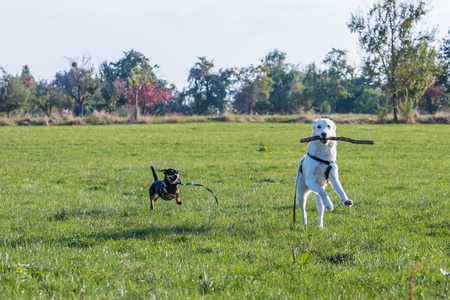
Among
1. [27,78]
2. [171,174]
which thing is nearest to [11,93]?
[27,78]

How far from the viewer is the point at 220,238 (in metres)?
6.07

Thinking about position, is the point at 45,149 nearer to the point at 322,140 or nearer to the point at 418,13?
the point at 322,140

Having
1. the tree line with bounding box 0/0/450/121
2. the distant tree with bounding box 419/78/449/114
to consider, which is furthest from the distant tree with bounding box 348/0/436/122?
the distant tree with bounding box 419/78/449/114

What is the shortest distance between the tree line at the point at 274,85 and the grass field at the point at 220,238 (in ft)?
115

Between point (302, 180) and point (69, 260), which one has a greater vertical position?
point (302, 180)

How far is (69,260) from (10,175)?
9685 mm

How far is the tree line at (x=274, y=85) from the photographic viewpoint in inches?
1783

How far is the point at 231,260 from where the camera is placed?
16.4 ft

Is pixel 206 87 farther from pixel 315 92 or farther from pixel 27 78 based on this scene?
pixel 27 78

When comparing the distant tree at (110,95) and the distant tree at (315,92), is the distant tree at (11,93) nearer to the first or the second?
the distant tree at (110,95)

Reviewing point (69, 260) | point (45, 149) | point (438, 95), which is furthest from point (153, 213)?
point (438, 95)

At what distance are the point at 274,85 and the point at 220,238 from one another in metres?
78.4

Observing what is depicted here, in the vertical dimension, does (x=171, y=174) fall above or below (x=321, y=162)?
below

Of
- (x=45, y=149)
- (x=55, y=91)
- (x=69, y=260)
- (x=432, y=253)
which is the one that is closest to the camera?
(x=69, y=260)
